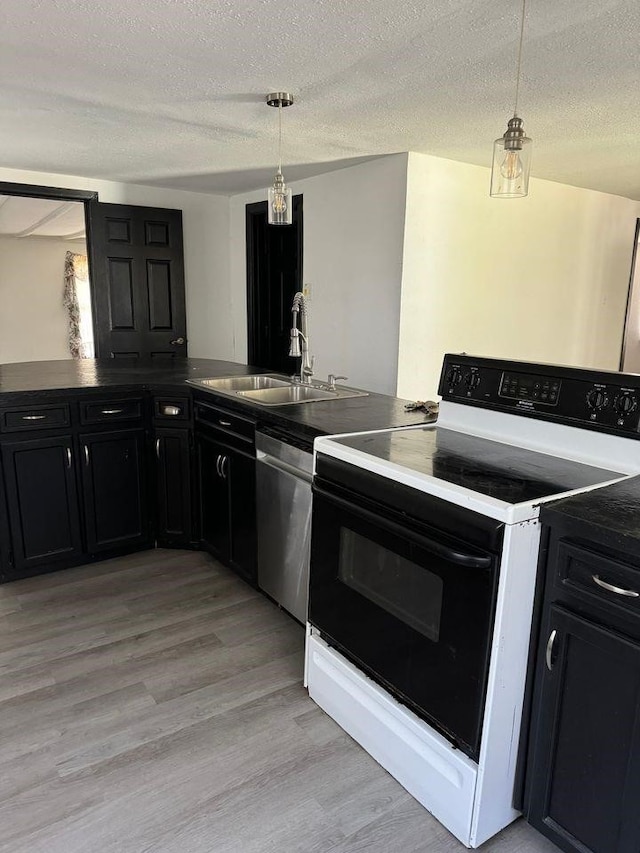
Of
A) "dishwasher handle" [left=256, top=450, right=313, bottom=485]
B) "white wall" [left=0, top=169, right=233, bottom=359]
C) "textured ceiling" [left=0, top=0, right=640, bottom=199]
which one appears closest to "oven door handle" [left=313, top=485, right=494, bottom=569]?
"dishwasher handle" [left=256, top=450, right=313, bottom=485]

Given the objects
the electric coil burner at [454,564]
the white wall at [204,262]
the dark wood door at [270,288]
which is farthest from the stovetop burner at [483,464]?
the white wall at [204,262]

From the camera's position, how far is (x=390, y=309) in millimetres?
4137

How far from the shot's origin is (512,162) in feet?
5.95

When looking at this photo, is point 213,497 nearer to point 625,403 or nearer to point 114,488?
point 114,488

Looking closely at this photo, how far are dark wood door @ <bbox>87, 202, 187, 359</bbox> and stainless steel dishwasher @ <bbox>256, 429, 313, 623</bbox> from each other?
311cm

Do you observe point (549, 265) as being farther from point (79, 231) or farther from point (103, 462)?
point (79, 231)

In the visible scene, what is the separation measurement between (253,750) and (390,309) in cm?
308

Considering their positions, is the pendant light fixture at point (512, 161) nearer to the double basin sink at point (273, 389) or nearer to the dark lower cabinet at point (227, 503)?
the double basin sink at point (273, 389)

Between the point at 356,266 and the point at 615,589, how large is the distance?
3.58 metres

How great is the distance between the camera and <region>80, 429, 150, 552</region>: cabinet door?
9.35 feet

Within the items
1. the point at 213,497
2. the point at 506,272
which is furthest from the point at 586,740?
the point at 506,272

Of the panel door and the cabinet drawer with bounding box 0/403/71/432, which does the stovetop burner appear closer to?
the panel door

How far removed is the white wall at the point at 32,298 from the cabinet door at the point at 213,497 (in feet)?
22.1

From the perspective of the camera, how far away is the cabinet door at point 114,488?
2850mm
